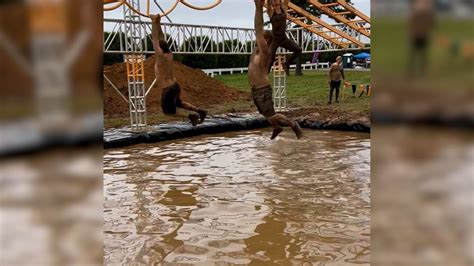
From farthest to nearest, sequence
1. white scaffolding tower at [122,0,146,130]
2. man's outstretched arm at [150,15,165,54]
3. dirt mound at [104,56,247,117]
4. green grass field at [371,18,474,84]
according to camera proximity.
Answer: dirt mound at [104,56,247,117], white scaffolding tower at [122,0,146,130], man's outstretched arm at [150,15,165,54], green grass field at [371,18,474,84]

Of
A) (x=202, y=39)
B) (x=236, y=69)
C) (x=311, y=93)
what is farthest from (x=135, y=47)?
(x=236, y=69)

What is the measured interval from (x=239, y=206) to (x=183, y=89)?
15.1 metres

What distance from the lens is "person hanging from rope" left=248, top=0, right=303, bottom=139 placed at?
5.60 meters

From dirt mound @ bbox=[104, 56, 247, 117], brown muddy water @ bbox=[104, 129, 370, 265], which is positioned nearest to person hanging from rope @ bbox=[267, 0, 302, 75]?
brown muddy water @ bbox=[104, 129, 370, 265]

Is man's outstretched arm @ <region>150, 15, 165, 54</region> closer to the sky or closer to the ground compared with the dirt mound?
closer to the sky

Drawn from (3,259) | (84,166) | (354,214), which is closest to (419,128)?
(84,166)

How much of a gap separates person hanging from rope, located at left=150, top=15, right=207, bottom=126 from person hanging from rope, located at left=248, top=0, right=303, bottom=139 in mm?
1164

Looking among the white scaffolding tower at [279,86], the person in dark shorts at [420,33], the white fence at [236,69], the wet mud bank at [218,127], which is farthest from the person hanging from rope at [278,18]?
the white fence at [236,69]

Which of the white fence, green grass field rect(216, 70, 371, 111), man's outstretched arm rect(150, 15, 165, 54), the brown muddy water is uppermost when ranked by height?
the white fence

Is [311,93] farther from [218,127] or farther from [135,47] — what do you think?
[135,47]

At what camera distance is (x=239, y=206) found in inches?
272

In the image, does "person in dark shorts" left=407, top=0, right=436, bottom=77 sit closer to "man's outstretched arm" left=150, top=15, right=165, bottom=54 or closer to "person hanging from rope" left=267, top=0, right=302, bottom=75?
"person hanging from rope" left=267, top=0, right=302, bottom=75

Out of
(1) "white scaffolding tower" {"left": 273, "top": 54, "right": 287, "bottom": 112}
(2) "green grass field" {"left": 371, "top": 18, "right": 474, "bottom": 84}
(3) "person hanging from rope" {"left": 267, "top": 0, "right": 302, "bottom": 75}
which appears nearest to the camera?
(2) "green grass field" {"left": 371, "top": 18, "right": 474, "bottom": 84}

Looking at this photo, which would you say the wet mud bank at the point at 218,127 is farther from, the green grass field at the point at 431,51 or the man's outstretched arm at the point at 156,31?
the green grass field at the point at 431,51
